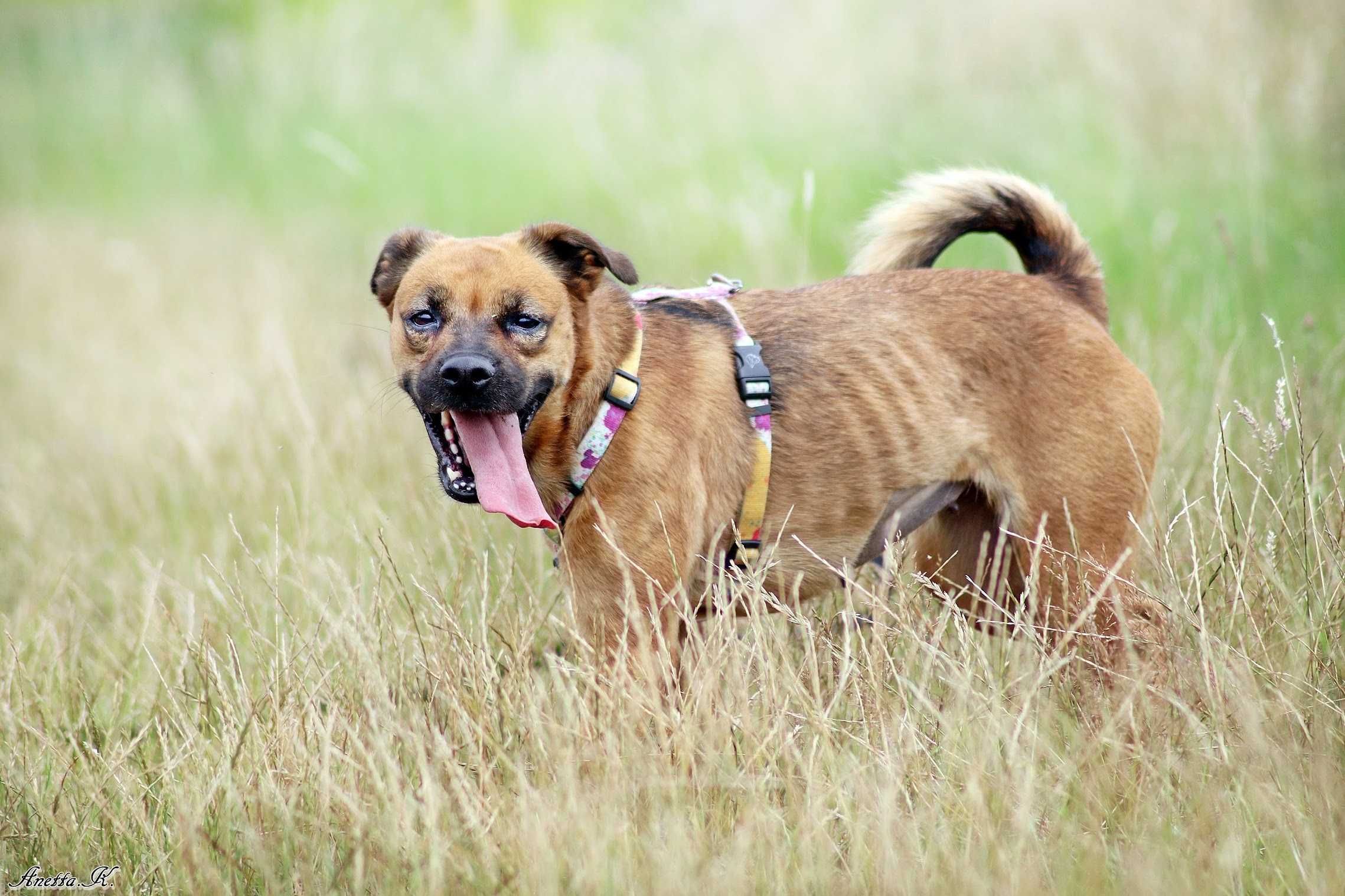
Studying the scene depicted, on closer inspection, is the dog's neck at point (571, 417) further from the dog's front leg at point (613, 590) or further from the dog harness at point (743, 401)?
the dog's front leg at point (613, 590)

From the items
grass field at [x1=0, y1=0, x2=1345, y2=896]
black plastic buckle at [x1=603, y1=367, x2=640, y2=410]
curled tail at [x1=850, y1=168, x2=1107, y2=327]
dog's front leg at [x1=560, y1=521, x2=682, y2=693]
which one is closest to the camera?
grass field at [x1=0, y1=0, x2=1345, y2=896]

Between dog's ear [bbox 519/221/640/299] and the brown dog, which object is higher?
dog's ear [bbox 519/221/640/299]

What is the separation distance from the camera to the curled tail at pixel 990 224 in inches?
161

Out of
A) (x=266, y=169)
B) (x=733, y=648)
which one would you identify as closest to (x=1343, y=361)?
(x=733, y=648)

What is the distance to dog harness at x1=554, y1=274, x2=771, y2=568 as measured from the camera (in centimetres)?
341

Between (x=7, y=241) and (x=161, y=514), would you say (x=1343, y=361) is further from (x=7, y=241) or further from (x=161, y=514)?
(x=7, y=241)

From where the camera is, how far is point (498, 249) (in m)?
3.58

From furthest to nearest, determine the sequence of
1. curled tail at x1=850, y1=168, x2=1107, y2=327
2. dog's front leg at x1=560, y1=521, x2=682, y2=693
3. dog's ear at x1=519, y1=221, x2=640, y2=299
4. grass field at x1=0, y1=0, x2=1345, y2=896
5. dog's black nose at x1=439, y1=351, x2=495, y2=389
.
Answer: curled tail at x1=850, y1=168, x2=1107, y2=327, dog's ear at x1=519, y1=221, x2=640, y2=299, dog's front leg at x1=560, y1=521, x2=682, y2=693, dog's black nose at x1=439, y1=351, x2=495, y2=389, grass field at x1=0, y1=0, x2=1345, y2=896

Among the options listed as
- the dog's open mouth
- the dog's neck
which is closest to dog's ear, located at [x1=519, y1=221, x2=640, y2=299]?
the dog's neck

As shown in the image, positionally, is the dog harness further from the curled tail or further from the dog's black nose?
the curled tail

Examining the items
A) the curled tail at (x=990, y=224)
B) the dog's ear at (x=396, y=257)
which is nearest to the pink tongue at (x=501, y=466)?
the dog's ear at (x=396, y=257)

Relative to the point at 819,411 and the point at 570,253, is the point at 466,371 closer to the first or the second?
the point at 570,253

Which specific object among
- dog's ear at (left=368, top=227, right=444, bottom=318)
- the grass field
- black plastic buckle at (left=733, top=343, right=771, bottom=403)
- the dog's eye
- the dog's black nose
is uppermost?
dog's ear at (left=368, top=227, right=444, bottom=318)

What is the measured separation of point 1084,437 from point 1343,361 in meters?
2.02
